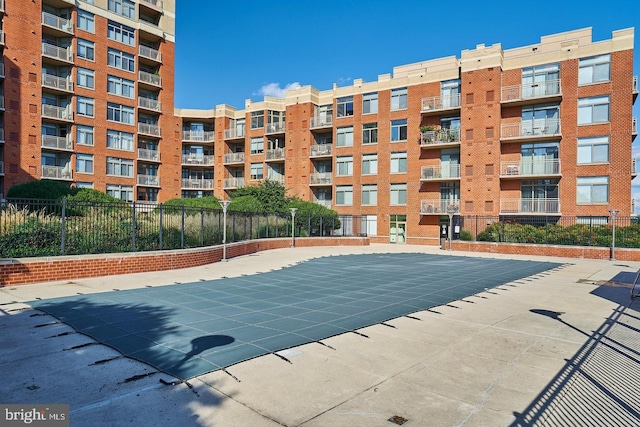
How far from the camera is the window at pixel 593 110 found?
107ft

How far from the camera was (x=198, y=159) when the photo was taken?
53.3 meters

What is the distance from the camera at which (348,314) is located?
344 inches

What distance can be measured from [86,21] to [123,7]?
4.47m

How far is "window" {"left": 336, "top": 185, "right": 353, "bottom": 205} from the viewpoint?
145 feet

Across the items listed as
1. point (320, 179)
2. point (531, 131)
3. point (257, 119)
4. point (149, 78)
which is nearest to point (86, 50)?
point (149, 78)

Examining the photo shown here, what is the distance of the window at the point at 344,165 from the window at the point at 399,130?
17.0ft

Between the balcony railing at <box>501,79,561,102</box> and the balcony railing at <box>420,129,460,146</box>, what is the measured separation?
4.94 metres

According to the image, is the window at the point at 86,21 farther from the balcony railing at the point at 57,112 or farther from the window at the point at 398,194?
the window at the point at 398,194

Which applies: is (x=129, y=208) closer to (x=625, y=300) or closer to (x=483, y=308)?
(x=483, y=308)

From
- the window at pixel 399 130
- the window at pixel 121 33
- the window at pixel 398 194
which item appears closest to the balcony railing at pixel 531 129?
the window at pixel 399 130

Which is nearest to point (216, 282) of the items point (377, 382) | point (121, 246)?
point (121, 246)

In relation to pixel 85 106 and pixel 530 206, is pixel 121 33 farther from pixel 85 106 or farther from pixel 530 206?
pixel 530 206

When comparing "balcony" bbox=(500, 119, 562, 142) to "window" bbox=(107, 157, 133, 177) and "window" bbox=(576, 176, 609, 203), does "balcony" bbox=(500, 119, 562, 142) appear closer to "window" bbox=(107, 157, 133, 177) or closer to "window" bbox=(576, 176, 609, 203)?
"window" bbox=(576, 176, 609, 203)

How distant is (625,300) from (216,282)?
11.6 m
